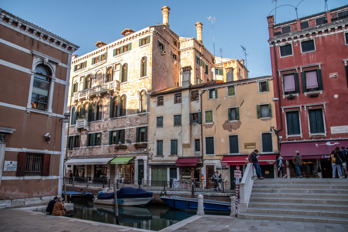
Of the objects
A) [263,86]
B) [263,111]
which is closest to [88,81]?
[263,86]

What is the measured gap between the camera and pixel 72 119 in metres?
35.8

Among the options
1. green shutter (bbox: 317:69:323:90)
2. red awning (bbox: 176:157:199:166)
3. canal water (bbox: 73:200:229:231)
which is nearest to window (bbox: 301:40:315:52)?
green shutter (bbox: 317:69:323:90)

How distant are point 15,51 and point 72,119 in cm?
2287

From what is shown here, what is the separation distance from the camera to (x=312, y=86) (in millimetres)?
20375

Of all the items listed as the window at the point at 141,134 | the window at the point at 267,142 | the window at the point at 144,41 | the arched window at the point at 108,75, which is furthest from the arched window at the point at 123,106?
the window at the point at 267,142

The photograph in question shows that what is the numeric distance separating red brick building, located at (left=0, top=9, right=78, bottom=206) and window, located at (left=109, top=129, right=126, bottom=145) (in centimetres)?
1375

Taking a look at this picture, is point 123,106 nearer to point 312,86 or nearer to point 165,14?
point 165,14

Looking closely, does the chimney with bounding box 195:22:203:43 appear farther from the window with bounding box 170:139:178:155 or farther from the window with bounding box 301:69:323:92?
the window with bounding box 301:69:323:92

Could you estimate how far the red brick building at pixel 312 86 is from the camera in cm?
1909

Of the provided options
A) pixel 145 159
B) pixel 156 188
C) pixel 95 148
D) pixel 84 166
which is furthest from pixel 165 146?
pixel 84 166

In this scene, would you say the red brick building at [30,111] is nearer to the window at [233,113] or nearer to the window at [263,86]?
the window at [233,113]

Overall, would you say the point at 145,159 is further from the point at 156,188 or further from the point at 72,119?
the point at 72,119

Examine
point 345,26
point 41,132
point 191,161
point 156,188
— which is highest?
point 345,26

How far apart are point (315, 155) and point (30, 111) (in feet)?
62.2
